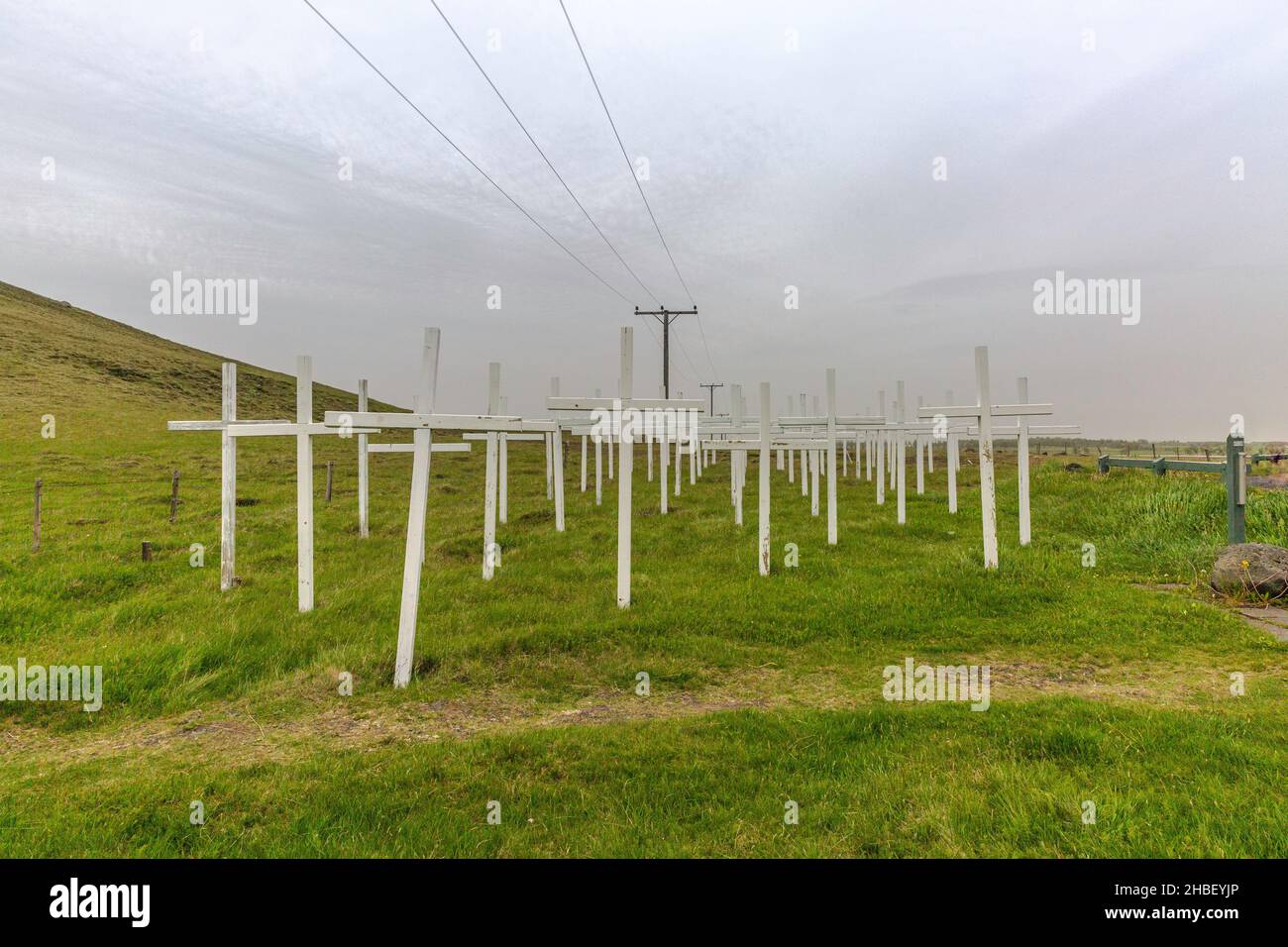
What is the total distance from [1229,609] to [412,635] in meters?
10.7

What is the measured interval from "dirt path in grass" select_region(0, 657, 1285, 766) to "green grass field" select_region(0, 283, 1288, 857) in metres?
0.04

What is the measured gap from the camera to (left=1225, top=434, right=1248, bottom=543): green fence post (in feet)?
35.4

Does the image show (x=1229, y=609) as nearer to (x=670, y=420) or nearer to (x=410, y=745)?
(x=670, y=420)

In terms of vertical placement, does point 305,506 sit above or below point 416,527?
above

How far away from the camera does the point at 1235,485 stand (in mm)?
10859

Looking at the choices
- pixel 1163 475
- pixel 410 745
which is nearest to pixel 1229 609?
pixel 410 745

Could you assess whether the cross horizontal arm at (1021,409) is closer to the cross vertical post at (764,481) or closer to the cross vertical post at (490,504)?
the cross vertical post at (764,481)

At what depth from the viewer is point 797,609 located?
8.75 metres

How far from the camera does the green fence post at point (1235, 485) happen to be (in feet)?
35.4

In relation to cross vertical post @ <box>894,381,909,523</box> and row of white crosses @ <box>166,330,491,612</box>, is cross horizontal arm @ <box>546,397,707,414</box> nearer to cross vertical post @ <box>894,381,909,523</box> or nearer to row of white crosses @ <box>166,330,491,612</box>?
row of white crosses @ <box>166,330,491,612</box>

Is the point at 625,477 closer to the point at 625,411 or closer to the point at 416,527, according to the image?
the point at 625,411

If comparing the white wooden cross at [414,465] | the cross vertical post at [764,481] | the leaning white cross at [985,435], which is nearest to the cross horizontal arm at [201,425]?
the white wooden cross at [414,465]

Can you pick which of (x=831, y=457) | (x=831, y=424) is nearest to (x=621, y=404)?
(x=831, y=457)

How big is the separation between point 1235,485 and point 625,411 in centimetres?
1053
